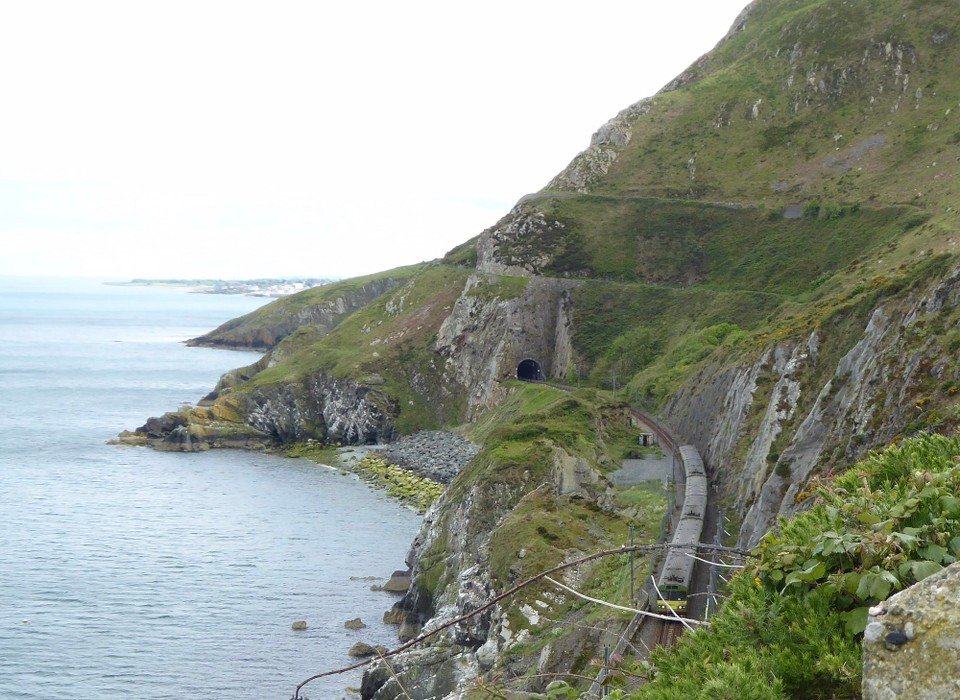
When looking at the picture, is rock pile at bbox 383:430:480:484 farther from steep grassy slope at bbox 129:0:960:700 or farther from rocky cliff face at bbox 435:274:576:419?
rocky cliff face at bbox 435:274:576:419

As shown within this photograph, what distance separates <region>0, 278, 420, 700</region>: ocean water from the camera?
164ft

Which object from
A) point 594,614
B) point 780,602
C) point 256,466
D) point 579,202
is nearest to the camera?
point 780,602

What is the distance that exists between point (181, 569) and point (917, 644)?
221ft

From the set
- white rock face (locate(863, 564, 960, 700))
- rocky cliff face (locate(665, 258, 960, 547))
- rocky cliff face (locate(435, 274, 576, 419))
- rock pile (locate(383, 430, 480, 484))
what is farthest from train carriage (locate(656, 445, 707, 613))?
rocky cliff face (locate(435, 274, 576, 419))

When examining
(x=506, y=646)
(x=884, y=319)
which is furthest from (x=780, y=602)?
(x=884, y=319)

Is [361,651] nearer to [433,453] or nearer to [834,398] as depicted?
[834,398]

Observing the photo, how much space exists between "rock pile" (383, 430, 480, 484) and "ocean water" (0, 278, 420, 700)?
7.95m

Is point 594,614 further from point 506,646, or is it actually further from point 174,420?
point 174,420

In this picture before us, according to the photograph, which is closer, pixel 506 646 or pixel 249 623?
pixel 506 646

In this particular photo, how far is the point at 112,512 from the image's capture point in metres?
83.8

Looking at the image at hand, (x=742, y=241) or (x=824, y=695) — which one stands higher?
(x=742, y=241)

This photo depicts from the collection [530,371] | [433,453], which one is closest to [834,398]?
[433,453]

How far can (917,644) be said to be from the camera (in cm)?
804

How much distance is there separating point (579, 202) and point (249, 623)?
296ft
